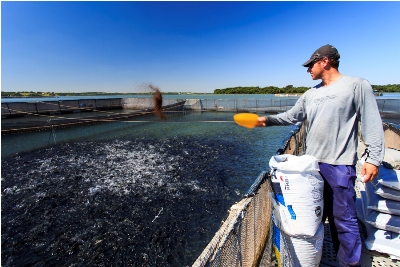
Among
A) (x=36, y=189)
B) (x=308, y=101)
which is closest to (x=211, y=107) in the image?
(x=36, y=189)

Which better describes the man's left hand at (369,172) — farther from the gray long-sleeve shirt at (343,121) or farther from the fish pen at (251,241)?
the fish pen at (251,241)

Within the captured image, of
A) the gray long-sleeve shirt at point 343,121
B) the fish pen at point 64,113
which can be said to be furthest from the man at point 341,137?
the fish pen at point 64,113

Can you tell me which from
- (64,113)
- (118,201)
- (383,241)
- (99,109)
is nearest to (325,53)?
(383,241)

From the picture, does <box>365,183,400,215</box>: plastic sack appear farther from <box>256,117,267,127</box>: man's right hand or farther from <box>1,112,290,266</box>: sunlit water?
<box>1,112,290,266</box>: sunlit water

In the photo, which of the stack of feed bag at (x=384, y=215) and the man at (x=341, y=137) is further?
the stack of feed bag at (x=384, y=215)

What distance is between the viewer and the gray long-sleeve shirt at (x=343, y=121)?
1.85 meters

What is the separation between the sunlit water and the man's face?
14.1ft

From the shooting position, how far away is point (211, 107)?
42.0 metres

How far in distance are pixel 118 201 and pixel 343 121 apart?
6610 mm

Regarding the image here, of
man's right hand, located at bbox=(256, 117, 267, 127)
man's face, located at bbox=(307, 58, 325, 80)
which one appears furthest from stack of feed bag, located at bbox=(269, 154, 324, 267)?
man's face, located at bbox=(307, 58, 325, 80)

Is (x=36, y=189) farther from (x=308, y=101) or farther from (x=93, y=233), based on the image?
(x=308, y=101)

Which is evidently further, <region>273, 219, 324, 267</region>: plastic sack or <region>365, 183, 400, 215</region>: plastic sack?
<region>365, 183, 400, 215</region>: plastic sack

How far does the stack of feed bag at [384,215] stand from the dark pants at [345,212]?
0.84 metres

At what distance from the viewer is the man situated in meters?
1.86
